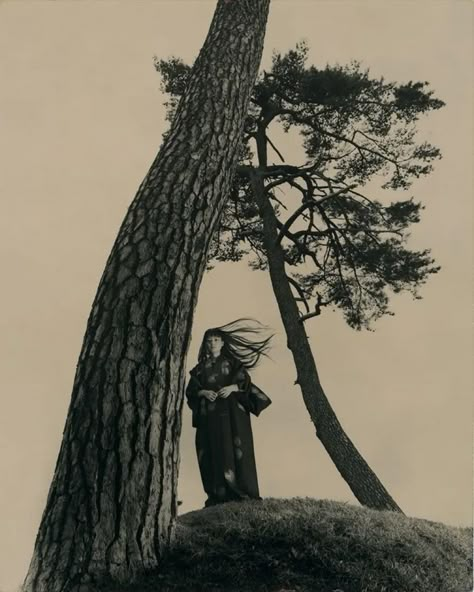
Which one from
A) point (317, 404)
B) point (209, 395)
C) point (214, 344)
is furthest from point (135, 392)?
point (317, 404)

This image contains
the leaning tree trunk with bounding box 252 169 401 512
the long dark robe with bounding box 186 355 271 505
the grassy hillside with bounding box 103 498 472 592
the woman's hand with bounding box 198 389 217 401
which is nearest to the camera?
the grassy hillside with bounding box 103 498 472 592

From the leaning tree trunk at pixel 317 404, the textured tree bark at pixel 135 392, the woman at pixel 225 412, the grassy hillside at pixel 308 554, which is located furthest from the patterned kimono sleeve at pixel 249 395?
the textured tree bark at pixel 135 392

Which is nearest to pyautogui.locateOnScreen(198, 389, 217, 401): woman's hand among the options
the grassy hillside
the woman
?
the woman

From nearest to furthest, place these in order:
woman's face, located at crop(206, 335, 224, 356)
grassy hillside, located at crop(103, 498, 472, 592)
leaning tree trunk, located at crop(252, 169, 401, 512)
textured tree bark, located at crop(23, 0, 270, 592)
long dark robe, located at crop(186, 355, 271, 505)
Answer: textured tree bark, located at crop(23, 0, 270, 592) → grassy hillside, located at crop(103, 498, 472, 592) → long dark robe, located at crop(186, 355, 271, 505) → woman's face, located at crop(206, 335, 224, 356) → leaning tree trunk, located at crop(252, 169, 401, 512)

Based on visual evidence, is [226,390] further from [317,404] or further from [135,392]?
[135,392]

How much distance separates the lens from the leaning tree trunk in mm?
6855

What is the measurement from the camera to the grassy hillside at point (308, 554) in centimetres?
314

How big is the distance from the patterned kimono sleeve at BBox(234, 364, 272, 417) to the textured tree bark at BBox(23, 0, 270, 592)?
A: 8.50 ft

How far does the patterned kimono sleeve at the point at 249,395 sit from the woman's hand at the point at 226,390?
0.05 m

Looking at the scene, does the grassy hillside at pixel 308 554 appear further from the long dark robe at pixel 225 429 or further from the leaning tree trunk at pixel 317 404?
the leaning tree trunk at pixel 317 404

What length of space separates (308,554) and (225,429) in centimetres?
210

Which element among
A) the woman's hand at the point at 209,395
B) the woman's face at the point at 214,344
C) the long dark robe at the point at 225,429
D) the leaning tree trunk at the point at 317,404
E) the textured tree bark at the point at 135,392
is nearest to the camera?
the textured tree bark at the point at 135,392

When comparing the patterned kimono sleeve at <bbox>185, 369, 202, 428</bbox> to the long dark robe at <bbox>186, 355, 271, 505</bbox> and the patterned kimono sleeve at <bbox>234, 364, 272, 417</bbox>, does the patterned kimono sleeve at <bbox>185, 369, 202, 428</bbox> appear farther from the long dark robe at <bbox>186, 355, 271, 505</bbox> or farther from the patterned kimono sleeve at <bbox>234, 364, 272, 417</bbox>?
the patterned kimono sleeve at <bbox>234, 364, 272, 417</bbox>

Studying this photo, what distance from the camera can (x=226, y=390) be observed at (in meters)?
5.66
